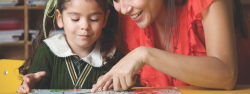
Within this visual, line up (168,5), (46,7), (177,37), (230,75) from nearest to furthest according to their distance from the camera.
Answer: (230,75) → (168,5) → (177,37) → (46,7)

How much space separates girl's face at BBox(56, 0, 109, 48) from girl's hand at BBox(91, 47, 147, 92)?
1.10 feet

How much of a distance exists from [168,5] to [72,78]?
23.9 inches

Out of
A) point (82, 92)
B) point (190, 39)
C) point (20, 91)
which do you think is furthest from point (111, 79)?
point (190, 39)

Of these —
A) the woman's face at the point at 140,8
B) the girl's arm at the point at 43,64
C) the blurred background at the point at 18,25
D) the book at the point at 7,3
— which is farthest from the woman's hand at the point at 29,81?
the book at the point at 7,3

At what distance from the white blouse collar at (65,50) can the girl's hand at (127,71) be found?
0.40 metres

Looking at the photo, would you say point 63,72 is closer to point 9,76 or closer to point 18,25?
point 9,76

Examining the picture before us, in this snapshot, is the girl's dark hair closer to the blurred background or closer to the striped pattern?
the striped pattern

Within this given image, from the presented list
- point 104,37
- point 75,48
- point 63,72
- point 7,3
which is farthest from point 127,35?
point 7,3

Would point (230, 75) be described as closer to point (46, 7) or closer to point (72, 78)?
point (72, 78)

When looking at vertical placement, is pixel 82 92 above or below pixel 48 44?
below

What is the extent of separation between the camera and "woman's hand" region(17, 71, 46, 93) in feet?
2.61

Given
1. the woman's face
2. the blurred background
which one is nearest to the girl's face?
the woman's face

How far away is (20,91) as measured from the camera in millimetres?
793

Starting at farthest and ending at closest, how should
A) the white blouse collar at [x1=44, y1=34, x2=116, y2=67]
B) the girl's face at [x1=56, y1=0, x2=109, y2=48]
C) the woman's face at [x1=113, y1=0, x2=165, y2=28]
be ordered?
the white blouse collar at [x1=44, y1=34, x2=116, y2=67] < the girl's face at [x1=56, y1=0, x2=109, y2=48] < the woman's face at [x1=113, y1=0, x2=165, y2=28]
